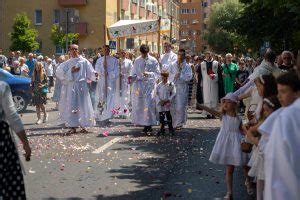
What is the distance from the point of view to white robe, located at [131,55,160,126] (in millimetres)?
14812

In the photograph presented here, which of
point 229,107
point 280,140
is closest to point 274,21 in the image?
point 229,107

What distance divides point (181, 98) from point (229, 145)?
8127 mm

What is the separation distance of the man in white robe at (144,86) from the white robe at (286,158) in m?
11.3

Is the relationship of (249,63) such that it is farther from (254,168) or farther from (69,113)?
(254,168)

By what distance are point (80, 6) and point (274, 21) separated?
4056 centimetres

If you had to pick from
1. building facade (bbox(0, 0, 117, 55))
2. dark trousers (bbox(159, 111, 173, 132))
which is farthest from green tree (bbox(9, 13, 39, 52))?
dark trousers (bbox(159, 111, 173, 132))

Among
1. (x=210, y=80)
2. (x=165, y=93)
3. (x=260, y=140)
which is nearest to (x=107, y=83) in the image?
(x=210, y=80)

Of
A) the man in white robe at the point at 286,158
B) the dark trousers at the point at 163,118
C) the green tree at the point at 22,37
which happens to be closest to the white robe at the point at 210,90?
the dark trousers at the point at 163,118

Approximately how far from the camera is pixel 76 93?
14938mm

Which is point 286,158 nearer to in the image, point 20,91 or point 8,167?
point 8,167

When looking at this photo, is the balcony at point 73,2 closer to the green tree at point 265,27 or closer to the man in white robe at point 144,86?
the green tree at point 265,27

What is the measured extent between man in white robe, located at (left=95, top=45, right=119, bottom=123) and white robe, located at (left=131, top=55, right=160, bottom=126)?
219 centimetres

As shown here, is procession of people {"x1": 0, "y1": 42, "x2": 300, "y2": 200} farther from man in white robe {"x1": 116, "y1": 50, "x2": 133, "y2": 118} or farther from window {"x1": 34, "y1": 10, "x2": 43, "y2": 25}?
window {"x1": 34, "y1": 10, "x2": 43, "y2": 25}

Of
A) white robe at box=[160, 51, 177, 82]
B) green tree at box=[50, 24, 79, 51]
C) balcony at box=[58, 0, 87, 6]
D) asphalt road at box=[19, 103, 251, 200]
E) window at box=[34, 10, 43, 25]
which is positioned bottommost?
asphalt road at box=[19, 103, 251, 200]
